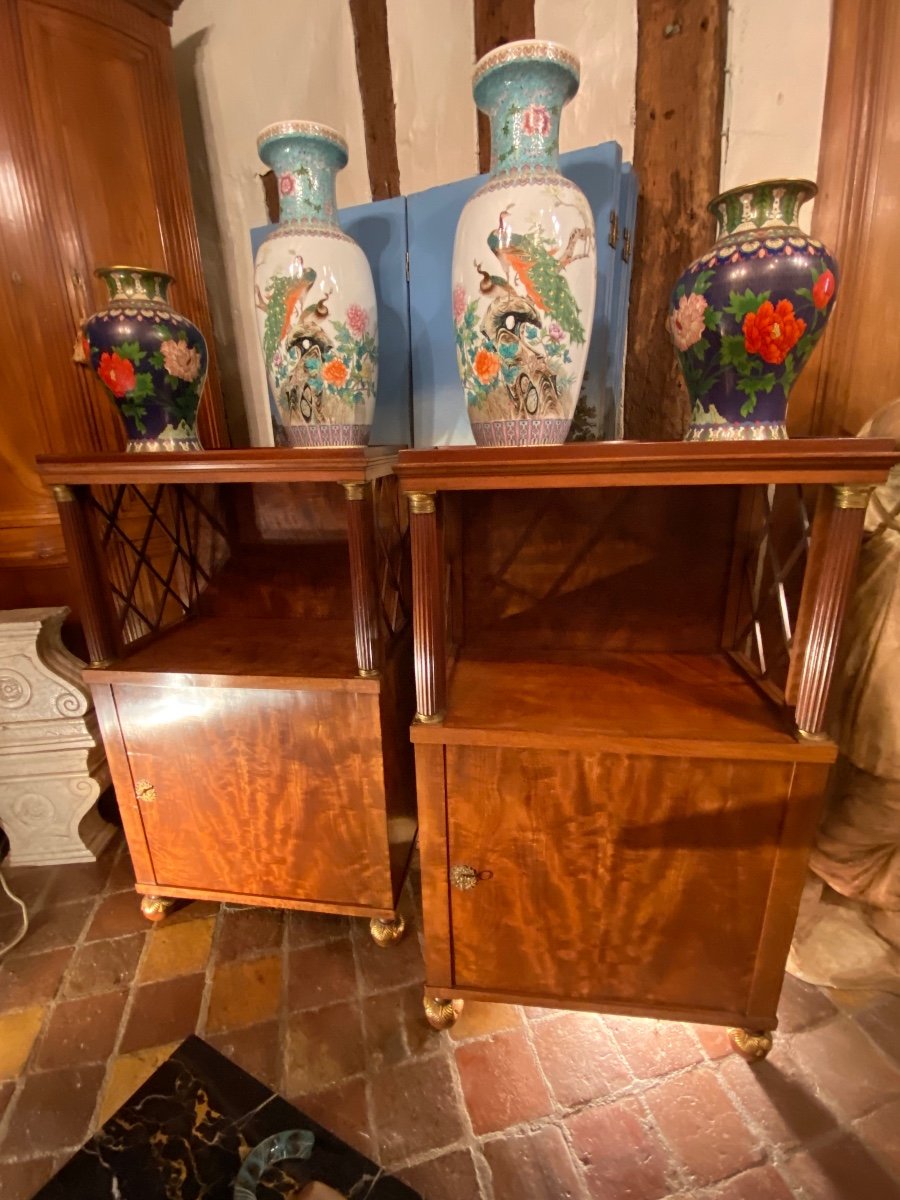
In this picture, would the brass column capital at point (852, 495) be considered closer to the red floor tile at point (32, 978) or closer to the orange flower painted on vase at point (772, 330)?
the orange flower painted on vase at point (772, 330)

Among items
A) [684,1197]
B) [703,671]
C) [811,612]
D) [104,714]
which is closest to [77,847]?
[104,714]

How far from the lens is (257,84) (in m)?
1.39

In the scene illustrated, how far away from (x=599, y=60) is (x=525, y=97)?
52 cm

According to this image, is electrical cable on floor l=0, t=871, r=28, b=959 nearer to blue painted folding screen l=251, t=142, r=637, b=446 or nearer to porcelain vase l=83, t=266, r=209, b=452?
porcelain vase l=83, t=266, r=209, b=452

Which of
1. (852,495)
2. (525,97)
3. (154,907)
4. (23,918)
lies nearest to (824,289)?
(852,495)

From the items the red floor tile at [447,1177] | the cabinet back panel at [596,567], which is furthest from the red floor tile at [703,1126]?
the cabinet back panel at [596,567]

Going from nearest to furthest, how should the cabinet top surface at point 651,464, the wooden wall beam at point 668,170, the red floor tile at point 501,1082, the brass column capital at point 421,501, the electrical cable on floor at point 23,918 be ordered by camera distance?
the cabinet top surface at point 651,464 → the brass column capital at point 421,501 → the red floor tile at point 501,1082 → the wooden wall beam at point 668,170 → the electrical cable on floor at point 23,918

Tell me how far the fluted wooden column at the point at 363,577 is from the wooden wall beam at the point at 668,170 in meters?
0.66

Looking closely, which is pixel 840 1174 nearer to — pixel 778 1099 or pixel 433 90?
pixel 778 1099

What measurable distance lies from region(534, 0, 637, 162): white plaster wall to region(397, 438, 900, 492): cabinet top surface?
789mm

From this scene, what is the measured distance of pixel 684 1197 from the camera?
32.3 inches

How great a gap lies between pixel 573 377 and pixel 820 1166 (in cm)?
128

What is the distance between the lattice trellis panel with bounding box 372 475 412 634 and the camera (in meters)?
1.16

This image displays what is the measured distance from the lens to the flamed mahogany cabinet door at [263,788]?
41.4 inches
